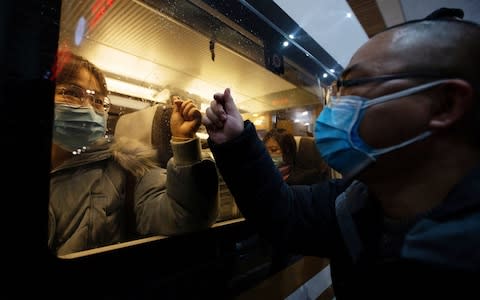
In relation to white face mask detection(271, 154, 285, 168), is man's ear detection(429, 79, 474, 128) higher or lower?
higher

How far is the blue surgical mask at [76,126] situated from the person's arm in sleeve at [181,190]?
0.29 meters

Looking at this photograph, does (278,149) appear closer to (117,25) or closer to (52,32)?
(117,25)

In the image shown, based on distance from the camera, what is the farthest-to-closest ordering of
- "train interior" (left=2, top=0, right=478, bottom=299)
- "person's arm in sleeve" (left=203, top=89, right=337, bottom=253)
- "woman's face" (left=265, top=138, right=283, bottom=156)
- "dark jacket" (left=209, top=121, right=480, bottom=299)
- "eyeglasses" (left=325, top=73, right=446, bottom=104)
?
"woman's face" (left=265, top=138, right=283, bottom=156)
"person's arm in sleeve" (left=203, top=89, right=337, bottom=253)
"eyeglasses" (left=325, top=73, right=446, bottom=104)
"dark jacket" (left=209, top=121, right=480, bottom=299)
"train interior" (left=2, top=0, right=478, bottom=299)

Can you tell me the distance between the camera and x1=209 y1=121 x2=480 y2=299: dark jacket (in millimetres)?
773

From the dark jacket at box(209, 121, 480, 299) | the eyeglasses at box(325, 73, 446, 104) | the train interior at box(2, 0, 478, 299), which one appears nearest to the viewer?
the train interior at box(2, 0, 478, 299)

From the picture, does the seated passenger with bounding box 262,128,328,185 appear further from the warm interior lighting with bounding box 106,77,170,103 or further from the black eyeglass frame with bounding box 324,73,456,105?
the black eyeglass frame with bounding box 324,73,456,105

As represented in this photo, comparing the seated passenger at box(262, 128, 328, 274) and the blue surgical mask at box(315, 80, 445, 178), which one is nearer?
the blue surgical mask at box(315, 80, 445, 178)

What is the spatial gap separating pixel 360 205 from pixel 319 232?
0.74 ft

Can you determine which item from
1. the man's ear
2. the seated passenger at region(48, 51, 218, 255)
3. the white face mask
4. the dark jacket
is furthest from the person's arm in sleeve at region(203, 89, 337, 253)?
the white face mask

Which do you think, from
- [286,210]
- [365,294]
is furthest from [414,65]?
[365,294]

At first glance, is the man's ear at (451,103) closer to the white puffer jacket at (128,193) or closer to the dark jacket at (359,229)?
the dark jacket at (359,229)

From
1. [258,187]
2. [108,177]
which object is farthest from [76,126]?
[258,187]

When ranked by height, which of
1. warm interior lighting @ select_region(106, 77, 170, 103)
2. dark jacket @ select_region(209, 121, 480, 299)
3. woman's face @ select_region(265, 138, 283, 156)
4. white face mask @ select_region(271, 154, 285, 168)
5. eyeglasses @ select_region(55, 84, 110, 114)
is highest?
warm interior lighting @ select_region(106, 77, 170, 103)

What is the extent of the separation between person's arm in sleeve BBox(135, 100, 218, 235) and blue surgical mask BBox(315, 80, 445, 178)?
513mm
